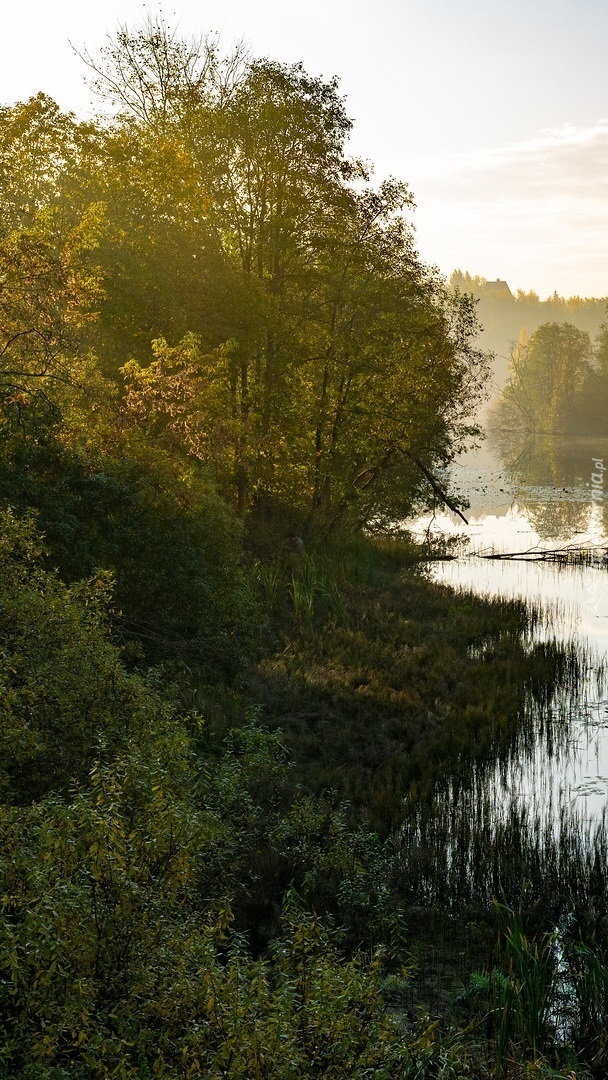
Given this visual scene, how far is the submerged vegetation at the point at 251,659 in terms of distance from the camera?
5184mm

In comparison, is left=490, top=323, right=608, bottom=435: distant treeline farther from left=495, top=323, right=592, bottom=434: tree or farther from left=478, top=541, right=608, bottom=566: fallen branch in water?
left=478, top=541, right=608, bottom=566: fallen branch in water

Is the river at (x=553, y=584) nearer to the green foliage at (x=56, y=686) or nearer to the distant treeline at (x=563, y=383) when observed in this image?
the green foliage at (x=56, y=686)

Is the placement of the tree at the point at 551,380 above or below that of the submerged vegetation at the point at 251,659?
above

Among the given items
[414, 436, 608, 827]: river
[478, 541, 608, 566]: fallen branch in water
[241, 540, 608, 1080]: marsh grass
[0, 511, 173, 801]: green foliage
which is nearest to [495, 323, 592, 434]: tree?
[414, 436, 608, 827]: river

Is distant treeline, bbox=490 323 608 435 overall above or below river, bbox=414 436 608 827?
above

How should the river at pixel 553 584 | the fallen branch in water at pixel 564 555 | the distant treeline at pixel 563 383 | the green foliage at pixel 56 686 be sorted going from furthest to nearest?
the distant treeline at pixel 563 383, the fallen branch in water at pixel 564 555, the river at pixel 553 584, the green foliage at pixel 56 686

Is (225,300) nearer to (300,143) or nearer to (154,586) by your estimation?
(300,143)

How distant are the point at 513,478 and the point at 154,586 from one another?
1976 inches

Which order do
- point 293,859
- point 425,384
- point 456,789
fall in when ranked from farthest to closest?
point 425,384
point 456,789
point 293,859

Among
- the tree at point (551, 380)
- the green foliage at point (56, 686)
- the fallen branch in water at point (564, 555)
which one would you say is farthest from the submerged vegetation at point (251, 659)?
the tree at point (551, 380)

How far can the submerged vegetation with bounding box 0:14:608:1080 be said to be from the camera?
518 cm

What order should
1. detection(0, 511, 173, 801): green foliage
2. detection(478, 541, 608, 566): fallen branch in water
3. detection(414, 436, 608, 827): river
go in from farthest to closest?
1. detection(478, 541, 608, 566): fallen branch in water
2. detection(414, 436, 608, 827): river
3. detection(0, 511, 173, 801): green foliage

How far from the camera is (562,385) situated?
93.7m

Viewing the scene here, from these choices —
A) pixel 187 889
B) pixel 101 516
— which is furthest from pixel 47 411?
pixel 187 889
